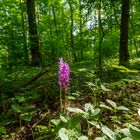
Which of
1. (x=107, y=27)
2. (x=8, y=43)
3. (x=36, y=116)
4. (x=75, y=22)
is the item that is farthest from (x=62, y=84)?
(x=75, y=22)

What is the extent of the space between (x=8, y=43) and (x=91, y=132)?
7362 mm

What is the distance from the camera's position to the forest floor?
7.47 feet

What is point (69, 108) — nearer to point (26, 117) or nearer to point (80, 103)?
point (26, 117)

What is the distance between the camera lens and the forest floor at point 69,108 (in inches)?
89.7

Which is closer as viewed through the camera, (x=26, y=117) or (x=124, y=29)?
(x=26, y=117)

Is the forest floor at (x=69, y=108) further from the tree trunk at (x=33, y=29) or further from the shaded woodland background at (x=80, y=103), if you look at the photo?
the tree trunk at (x=33, y=29)

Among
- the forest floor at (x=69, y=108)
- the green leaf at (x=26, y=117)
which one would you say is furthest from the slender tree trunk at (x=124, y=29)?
the green leaf at (x=26, y=117)

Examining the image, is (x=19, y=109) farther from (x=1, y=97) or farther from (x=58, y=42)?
(x=58, y=42)

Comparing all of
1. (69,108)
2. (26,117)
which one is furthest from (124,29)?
(69,108)

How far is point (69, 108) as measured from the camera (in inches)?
77.2

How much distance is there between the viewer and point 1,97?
3266 mm

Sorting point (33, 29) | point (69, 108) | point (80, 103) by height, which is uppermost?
point (33, 29)

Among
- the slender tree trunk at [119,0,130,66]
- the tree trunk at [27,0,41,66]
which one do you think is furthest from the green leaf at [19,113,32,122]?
the tree trunk at [27,0,41,66]

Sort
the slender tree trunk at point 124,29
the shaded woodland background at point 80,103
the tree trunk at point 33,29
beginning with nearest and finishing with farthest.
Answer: the shaded woodland background at point 80,103 → the slender tree trunk at point 124,29 → the tree trunk at point 33,29
